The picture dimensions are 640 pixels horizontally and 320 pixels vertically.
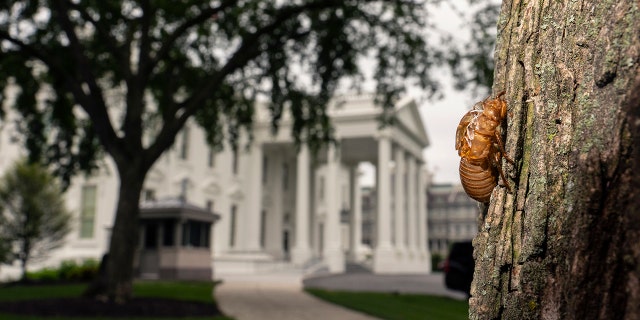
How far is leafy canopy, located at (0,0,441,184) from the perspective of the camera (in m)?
14.5

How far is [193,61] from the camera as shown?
731 inches

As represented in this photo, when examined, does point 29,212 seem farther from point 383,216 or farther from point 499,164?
point 499,164

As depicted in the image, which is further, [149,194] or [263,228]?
[263,228]

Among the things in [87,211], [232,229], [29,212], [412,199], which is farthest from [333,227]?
[29,212]

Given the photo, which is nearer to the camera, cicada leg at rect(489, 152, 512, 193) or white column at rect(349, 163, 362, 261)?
cicada leg at rect(489, 152, 512, 193)

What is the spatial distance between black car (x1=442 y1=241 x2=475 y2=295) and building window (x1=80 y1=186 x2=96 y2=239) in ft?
75.5

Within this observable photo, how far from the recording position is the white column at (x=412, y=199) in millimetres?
53031

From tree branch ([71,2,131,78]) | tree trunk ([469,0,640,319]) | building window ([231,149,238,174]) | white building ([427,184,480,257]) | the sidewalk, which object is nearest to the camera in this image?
tree trunk ([469,0,640,319])

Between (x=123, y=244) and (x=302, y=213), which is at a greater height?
(x=302, y=213)

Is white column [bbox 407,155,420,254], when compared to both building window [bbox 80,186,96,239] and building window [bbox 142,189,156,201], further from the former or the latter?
building window [bbox 80,186,96,239]

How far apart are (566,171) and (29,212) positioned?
27.1m

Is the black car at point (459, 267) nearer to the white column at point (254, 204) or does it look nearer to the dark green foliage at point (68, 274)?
the dark green foliage at point (68, 274)

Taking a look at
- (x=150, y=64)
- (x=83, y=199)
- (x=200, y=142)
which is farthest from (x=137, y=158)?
(x=200, y=142)

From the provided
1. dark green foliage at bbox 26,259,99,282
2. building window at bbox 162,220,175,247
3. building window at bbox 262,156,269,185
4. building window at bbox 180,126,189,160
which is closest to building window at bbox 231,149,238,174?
building window at bbox 262,156,269,185
